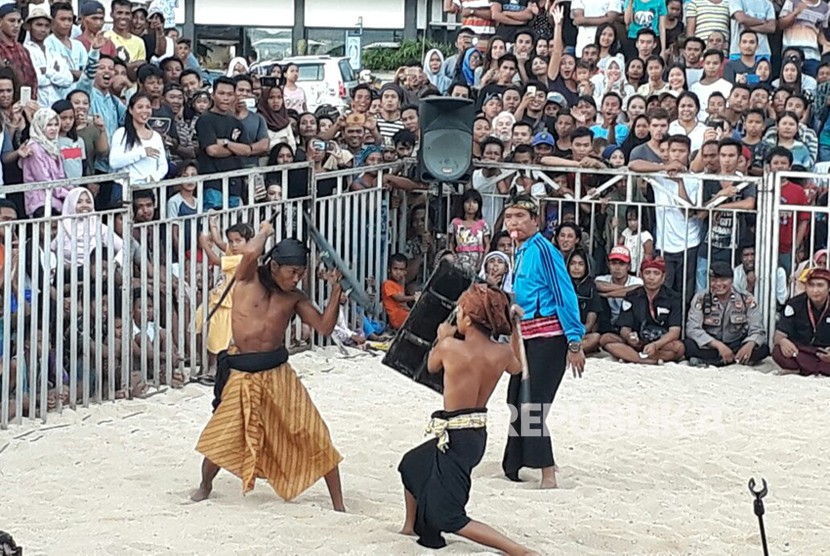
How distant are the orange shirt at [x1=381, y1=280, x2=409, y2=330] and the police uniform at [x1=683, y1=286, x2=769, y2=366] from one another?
234cm

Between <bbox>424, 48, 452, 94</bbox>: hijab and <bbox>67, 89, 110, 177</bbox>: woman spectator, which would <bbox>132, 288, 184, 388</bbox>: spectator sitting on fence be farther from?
<bbox>424, 48, 452, 94</bbox>: hijab

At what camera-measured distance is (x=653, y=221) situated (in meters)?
12.3

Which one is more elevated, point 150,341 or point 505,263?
point 505,263

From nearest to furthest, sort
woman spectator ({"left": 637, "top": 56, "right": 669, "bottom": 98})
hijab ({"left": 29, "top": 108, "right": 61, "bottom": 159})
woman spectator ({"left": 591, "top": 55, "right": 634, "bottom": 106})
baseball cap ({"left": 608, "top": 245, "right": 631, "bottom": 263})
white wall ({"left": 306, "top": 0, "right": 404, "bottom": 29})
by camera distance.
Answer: hijab ({"left": 29, "top": 108, "right": 61, "bottom": 159}) → baseball cap ({"left": 608, "top": 245, "right": 631, "bottom": 263}) → woman spectator ({"left": 637, "top": 56, "right": 669, "bottom": 98}) → woman spectator ({"left": 591, "top": 55, "right": 634, "bottom": 106}) → white wall ({"left": 306, "top": 0, "right": 404, "bottom": 29})

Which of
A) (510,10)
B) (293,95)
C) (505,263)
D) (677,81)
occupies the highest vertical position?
(510,10)

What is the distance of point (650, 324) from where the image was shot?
11742 mm

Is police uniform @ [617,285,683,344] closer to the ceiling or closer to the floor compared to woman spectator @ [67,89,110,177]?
closer to the floor

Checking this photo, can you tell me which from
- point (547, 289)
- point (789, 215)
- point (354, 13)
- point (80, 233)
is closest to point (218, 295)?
point (80, 233)

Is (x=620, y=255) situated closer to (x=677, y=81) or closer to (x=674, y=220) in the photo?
(x=674, y=220)

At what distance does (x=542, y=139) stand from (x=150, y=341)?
4.35 metres

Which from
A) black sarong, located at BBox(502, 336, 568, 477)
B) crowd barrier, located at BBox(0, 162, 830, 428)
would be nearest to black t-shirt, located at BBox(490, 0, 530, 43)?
crowd barrier, located at BBox(0, 162, 830, 428)

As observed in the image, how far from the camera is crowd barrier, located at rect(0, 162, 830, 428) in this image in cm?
916

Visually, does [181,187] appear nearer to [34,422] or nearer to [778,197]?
[34,422]

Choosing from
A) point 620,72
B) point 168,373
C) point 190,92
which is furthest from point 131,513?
point 620,72
